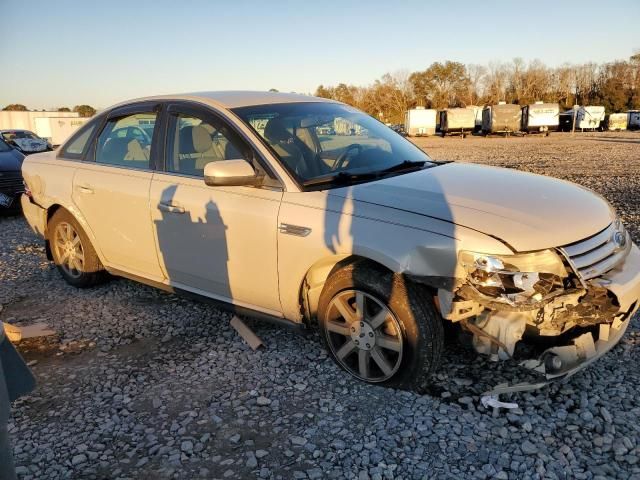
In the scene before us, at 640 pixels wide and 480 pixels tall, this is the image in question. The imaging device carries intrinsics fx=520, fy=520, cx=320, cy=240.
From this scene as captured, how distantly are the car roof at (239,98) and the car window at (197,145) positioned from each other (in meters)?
0.19

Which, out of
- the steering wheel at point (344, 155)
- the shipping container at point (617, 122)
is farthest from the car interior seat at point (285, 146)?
the shipping container at point (617, 122)

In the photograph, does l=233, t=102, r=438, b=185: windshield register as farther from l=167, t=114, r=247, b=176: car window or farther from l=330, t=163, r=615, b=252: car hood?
l=330, t=163, r=615, b=252: car hood

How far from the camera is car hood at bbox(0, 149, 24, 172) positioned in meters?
9.33

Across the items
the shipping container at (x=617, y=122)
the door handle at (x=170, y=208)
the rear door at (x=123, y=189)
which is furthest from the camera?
the shipping container at (x=617, y=122)

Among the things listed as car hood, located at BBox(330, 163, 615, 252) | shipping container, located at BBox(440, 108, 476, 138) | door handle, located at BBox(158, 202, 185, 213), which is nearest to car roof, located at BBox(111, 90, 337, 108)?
door handle, located at BBox(158, 202, 185, 213)

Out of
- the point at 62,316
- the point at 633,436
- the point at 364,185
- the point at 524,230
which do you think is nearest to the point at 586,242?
the point at 524,230

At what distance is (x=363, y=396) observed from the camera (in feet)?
10.6

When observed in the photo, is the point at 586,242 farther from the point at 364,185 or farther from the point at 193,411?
the point at 193,411

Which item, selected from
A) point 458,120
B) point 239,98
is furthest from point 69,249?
point 458,120

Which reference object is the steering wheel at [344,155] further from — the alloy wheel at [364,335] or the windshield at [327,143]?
the alloy wheel at [364,335]

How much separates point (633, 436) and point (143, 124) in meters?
4.13

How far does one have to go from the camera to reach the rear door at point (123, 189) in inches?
168

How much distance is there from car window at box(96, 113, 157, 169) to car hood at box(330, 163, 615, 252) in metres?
1.93

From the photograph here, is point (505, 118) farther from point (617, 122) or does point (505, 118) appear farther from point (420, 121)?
point (617, 122)
